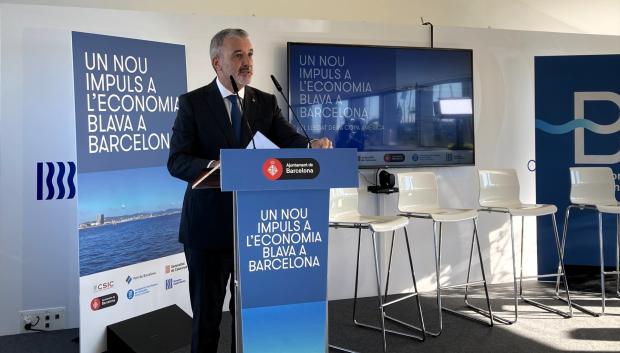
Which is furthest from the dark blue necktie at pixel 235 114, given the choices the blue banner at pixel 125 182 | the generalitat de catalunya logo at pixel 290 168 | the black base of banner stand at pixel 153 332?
the black base of banner stand at pixel 153 332

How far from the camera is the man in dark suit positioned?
2516mm

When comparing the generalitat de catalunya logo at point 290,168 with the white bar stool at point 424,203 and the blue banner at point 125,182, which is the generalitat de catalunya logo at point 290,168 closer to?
the blue banner at point 125,182

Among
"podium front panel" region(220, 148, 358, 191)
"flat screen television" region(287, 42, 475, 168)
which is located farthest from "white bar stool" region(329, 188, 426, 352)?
"podium front panel" region(220, 148, 358, 191)

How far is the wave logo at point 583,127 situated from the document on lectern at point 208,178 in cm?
414

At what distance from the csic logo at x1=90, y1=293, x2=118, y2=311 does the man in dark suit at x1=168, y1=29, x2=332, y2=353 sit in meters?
1.18

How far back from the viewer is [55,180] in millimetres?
4059

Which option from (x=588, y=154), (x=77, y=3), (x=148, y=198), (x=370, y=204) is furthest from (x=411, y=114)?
(x=77, y=3)

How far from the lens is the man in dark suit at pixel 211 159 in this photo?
2516mm

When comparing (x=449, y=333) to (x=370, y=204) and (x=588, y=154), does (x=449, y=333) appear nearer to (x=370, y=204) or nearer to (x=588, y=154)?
(x=370, y=204)

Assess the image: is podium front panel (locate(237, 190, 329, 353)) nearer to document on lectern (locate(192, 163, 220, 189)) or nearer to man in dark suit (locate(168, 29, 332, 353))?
document on lectern (locate(192, 163, 220, 189))

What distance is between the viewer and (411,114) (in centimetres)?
506

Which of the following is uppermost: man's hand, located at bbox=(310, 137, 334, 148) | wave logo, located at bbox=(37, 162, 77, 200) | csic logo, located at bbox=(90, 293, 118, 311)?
man's hand, located at bbox=(310, 137, 334, 148)

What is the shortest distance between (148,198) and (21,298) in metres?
1.21

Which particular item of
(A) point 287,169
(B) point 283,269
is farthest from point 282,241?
(A) point 287,169
